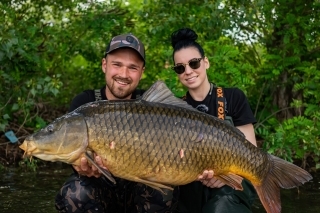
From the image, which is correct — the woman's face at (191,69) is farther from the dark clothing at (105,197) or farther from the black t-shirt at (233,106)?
the dark clothing at (105,197)

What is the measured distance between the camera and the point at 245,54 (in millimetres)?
6387

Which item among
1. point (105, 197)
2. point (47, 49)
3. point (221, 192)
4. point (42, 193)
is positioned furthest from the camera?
point (47, 49)

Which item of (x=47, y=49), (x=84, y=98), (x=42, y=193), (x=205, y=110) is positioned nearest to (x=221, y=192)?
(x=205, y=110)

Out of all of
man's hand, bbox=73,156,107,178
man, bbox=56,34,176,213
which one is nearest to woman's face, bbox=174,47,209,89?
man, bbox=56,34,176,213

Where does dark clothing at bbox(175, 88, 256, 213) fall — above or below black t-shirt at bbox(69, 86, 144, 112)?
below

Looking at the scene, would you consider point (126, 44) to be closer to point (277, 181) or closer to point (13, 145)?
point (277, 181)

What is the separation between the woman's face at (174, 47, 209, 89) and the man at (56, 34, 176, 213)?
0.28 metres

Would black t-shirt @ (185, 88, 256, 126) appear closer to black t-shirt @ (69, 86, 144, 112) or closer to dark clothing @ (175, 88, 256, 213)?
dark clothing @ (175, 88, 256, 213)

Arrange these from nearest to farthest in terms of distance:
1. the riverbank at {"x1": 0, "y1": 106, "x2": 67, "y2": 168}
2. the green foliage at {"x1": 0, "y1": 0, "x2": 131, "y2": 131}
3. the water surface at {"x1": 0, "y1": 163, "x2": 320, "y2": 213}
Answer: the water surface at {"x1": 0, "y1": 163, "x2": 320, "y2": 213}
the green foliage at {"x1": 0, "y1": 0, "x2": 131, "y2": 131}
the riverbank at {"x1": 0, "y1": 106, "x2": 67, "y2": 168}

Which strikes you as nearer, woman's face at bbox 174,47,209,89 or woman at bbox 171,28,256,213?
woman at bbox 171,28,256,213

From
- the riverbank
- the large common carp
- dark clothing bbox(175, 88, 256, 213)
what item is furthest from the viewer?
the riverbank

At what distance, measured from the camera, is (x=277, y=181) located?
2.97 meters

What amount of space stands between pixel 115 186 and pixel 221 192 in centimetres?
64

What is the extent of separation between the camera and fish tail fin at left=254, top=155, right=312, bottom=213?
295cm
